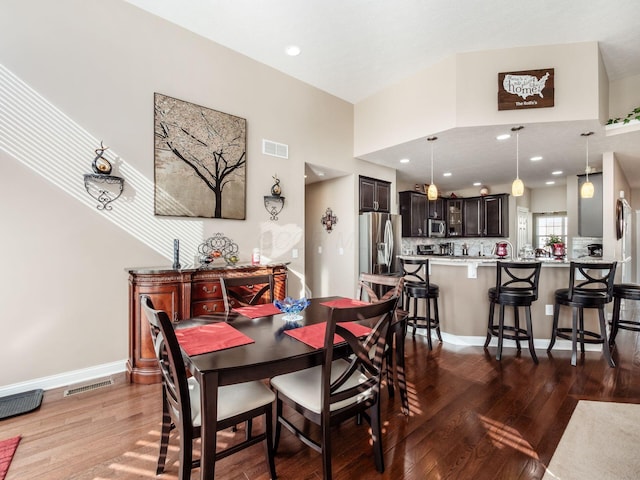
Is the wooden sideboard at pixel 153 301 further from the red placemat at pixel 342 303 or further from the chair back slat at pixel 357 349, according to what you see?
the chair back slat at pixel 357 349

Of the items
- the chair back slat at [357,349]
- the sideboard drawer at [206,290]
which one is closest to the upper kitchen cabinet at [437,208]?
the sideboard drawer at [206,290]

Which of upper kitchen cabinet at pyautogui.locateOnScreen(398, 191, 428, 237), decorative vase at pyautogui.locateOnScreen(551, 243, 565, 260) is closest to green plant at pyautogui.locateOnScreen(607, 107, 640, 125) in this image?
decorative vase at pyautogui.locateOnScreen(551, 243, 565, 260)

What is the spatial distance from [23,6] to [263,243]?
3.04 meters

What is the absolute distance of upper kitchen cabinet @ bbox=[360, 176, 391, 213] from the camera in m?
5.32

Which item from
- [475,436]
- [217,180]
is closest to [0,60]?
[217,180]

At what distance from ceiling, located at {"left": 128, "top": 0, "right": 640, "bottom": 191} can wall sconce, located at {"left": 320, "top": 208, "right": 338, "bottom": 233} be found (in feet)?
3.29

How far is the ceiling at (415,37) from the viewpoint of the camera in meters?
2.98

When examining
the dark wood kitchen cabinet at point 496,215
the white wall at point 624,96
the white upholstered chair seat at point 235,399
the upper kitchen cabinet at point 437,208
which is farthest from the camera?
the upper kitchen cabinet at point 437,208

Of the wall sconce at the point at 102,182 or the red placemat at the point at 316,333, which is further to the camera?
the wall sconce at the point at 102,182

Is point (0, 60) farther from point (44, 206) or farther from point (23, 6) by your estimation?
point (44, 206)

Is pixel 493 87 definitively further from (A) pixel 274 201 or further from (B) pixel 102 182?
(B) pixel 102 182

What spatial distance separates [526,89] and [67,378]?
18.2 ft

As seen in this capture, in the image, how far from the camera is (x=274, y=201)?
162 inches

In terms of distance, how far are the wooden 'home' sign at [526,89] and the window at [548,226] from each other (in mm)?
5777
